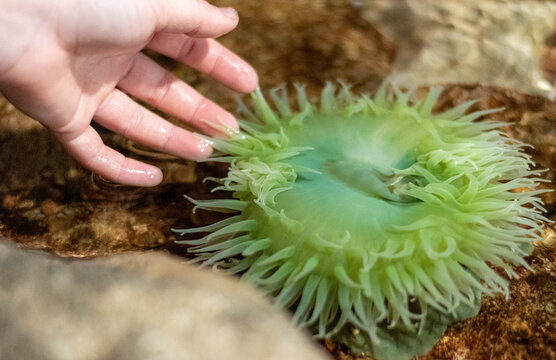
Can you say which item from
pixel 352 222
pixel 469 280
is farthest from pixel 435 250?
pixel 352 222

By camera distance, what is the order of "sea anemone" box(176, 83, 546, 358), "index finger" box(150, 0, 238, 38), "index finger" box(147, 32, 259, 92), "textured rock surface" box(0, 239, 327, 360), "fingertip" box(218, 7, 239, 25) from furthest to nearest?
1. "index finger" box(147, 32, 259, 92)
2. "fingertip" box(218, 7, 239, 25)
3. "index finger" box(150, 0, 238, 38)
4. "sea anemone" box(176, 83, 546, 358)
5. "textured rock surface" box(0, 239, 327, 360)

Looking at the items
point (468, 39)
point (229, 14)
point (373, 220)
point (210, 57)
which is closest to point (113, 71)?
point (210, 57)

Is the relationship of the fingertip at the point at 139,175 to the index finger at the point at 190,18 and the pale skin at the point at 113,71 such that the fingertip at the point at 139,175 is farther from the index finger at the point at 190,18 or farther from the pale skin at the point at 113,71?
the index finger at the point at 190,18

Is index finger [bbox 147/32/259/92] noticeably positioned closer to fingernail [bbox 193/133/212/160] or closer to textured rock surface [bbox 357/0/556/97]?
fingernail [bbox 193/133/212/160]

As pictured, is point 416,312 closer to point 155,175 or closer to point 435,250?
point 435,250

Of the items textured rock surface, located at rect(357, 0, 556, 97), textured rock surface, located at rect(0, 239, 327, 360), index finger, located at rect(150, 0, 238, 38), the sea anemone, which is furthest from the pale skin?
textured rock surface, located at rect(357, 0, 556, 97)

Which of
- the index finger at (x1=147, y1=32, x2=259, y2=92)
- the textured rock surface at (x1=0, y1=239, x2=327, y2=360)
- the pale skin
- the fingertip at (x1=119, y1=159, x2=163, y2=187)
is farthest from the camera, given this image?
the index finger at (x1=147, y1=32, x2=259, y2=92)

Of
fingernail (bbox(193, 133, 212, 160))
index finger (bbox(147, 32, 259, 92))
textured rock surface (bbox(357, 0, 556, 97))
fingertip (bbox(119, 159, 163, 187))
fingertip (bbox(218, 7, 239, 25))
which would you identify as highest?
fingertip (bbox(218, 7, 239, 25))
